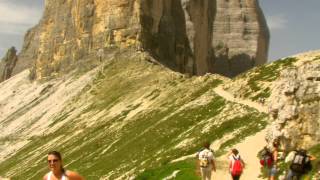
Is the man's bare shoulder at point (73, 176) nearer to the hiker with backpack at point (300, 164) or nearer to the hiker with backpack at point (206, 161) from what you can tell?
the hiker with backpack at point (300, 164)

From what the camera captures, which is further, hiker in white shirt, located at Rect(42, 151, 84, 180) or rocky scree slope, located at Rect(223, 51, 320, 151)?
rocky scree slope, located at Rect(223, 51, 320, 151)

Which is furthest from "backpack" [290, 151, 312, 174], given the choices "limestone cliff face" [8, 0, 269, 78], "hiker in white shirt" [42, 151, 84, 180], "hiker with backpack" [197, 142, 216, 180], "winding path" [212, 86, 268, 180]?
"limestone cliff face" [8, 0, 269, 78]

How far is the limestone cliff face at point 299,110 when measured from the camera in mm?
31703

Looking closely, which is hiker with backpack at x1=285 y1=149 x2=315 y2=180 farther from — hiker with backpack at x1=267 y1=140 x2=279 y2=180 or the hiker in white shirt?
the hiker in white shirt

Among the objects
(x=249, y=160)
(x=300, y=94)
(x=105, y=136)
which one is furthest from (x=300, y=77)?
(x=105, y=136)

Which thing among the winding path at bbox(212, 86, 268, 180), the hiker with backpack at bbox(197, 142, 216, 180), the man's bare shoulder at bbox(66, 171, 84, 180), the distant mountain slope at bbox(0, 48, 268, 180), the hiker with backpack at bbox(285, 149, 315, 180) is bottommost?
the distant mountain slope at bbox(0, 48, 268, 180)

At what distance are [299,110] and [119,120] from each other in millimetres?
41426

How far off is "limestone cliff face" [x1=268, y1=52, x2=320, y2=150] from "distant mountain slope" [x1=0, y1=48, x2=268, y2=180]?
16.8 feet

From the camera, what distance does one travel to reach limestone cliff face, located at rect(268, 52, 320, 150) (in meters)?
31.7

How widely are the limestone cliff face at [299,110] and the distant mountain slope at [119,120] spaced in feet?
16.8

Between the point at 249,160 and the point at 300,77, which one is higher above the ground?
the point at 300,77

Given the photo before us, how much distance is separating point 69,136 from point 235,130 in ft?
125

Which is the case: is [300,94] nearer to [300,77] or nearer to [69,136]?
[300,77]

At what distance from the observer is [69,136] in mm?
79062
